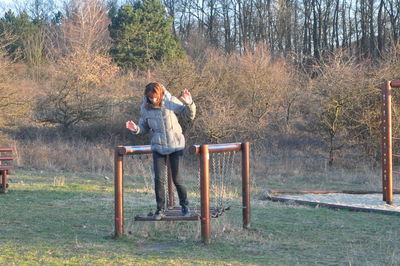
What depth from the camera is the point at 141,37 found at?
33.2 meters

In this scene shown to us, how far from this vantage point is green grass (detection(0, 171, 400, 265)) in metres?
5.49

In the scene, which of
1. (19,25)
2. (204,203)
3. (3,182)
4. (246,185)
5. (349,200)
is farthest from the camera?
(19,25)

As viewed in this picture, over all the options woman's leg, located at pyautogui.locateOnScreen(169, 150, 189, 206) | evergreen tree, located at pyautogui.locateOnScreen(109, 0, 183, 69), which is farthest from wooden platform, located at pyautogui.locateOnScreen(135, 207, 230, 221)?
evergreen tree, located at pyautogui.locateOnScreen(109, 0, 183, 69)

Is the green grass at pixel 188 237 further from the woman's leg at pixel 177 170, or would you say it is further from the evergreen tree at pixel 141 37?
the evergreen tree at pixel 141 37

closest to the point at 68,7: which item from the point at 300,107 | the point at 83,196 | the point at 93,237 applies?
the point at 300,107

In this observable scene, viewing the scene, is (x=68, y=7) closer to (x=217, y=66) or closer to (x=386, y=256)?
(x=217, y=66)

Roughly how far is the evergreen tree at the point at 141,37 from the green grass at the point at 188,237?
23445mm

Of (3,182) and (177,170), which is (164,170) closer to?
(177,170)

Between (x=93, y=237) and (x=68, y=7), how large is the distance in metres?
44.7

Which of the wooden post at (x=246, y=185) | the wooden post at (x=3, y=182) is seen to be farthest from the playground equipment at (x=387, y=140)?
the wooden post at (x=3, y=182)

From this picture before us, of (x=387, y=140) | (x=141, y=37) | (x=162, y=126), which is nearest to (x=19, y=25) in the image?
(x=141, y=37)

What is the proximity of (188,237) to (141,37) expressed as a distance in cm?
2776

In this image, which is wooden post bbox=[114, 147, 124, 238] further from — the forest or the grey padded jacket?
the forest

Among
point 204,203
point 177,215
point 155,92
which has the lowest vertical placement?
point 177,215
